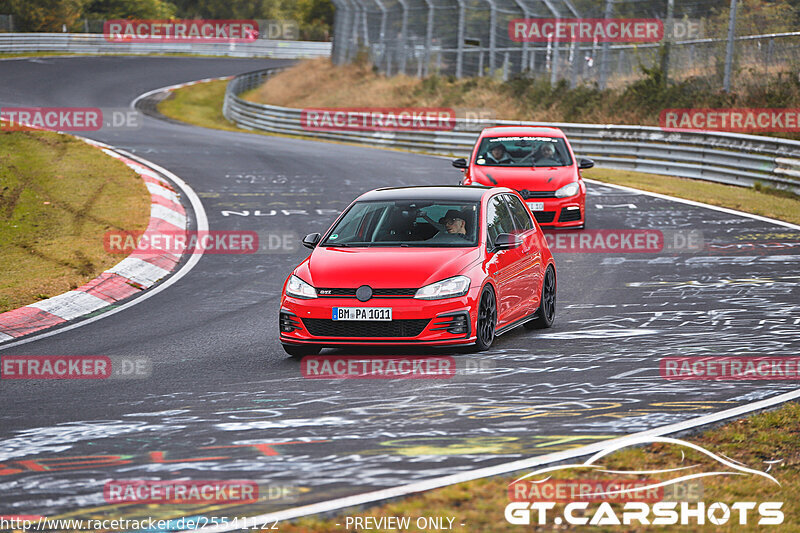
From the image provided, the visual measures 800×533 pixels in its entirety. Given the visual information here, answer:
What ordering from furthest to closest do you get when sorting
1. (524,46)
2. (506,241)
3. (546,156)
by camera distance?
1. (524,46)
2. (546,156)
3. (506,241)

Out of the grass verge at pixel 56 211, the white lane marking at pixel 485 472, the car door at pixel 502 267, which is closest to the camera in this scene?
the white lane marking at pixel 485 472

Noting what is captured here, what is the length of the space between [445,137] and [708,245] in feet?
57.1

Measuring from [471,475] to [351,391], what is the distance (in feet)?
7.74

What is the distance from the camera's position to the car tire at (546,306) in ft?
36.1

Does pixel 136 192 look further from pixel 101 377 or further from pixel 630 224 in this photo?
pixel 101 377

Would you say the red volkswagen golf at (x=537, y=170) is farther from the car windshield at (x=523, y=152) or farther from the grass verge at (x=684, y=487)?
the grass verge at (x=684, y=487)

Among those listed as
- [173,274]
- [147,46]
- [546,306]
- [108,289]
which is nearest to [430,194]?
[546,306]

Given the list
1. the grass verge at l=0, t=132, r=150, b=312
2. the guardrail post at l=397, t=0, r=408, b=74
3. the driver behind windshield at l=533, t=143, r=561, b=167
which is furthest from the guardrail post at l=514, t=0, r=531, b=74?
the driver behind windshield at l=533, t=143, r=561, b=167

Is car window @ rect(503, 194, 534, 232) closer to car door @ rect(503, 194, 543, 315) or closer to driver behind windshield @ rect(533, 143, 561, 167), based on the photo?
car door @ rect(503, 194, 543, 315)

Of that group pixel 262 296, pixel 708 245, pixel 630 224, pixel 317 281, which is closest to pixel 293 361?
pixel 317 281

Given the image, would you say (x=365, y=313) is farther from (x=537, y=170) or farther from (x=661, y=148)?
(x=661, y=148)

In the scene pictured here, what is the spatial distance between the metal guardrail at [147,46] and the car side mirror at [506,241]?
2288 inches

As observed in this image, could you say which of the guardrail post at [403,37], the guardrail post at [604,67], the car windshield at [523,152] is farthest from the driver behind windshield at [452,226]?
the guardrail post at [403,37]

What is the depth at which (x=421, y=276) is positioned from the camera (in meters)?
9.40
